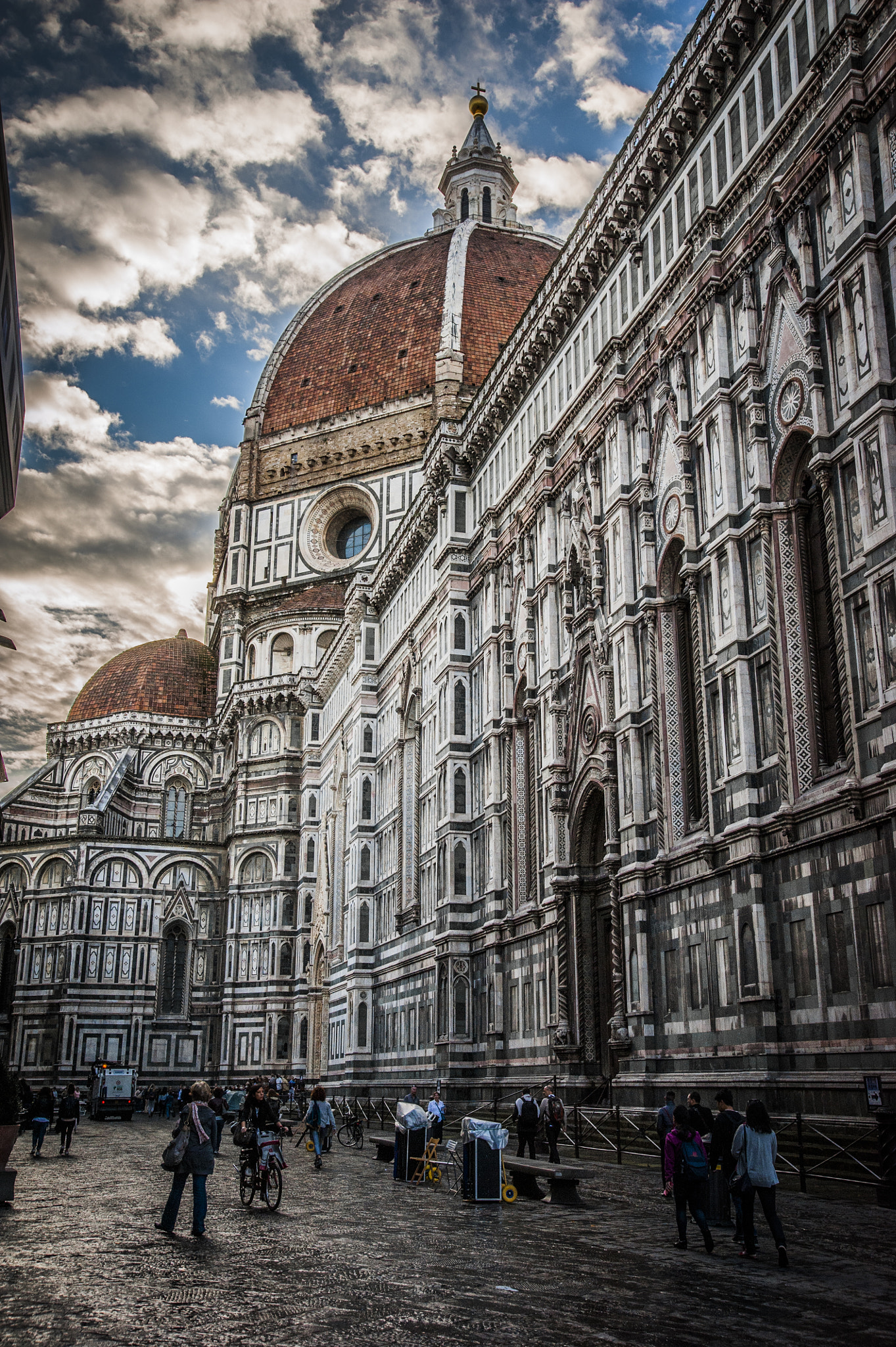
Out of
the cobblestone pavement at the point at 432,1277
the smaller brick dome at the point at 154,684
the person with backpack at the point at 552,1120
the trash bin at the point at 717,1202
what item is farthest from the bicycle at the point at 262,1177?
the smaller brick dome at the point at 154,684

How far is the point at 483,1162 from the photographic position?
52.9 ft

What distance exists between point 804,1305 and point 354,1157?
20072 mm

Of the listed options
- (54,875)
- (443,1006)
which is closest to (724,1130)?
(443,1006)

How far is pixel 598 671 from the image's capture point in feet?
90.3

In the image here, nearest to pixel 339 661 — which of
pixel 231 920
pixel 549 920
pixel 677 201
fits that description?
pixel 231 920

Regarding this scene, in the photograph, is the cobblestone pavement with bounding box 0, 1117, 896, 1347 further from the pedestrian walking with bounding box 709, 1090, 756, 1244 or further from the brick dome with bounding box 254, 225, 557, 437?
the brick dome with bounding box 254, 225, 557, 437

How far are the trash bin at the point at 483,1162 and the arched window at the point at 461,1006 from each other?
63.4ft

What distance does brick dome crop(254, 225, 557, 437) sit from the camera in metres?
78.6

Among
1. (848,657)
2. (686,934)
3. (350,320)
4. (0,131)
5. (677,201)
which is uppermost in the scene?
(350,320)

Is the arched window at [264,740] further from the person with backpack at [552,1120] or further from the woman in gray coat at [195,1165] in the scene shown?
the woman in gray coat at [195,1165]

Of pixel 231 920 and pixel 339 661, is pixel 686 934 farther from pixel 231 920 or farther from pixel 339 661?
pixel 231 920

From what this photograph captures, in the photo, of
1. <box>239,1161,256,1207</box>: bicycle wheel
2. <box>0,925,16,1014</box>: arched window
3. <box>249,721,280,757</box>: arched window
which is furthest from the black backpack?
<box>0,925,16,1014</box>: arched window

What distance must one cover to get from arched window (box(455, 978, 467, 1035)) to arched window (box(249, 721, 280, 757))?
3318 cm

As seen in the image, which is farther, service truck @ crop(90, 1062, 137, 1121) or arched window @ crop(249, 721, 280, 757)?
arched window @ crop(249, 721, 280, 757)
